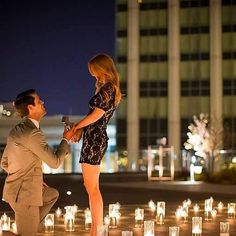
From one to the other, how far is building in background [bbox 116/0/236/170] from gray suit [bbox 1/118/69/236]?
58.9 m

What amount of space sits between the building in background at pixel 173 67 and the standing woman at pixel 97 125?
57.6 metres

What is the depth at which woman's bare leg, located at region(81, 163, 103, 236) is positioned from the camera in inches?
269

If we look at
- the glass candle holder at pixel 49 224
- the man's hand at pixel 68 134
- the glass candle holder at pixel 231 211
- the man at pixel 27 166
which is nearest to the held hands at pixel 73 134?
the man's hand at pixel 68 134

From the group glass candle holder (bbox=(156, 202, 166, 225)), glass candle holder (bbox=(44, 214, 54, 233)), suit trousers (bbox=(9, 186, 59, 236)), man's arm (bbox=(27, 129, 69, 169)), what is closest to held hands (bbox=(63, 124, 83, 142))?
man's arm (bbox=(27, 129, 69, 169))

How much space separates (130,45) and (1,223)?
57705 millimetres

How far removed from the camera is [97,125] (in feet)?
22.4

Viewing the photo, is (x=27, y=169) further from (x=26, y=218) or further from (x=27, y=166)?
(x=26, y=218)

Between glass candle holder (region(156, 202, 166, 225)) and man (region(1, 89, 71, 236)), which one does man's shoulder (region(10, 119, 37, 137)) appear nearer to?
man (region(1, 89, 71, 236))

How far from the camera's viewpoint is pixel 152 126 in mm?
65438

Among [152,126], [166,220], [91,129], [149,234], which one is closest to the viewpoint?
[91,129]

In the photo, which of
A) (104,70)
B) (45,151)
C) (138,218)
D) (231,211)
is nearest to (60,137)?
(231,211)

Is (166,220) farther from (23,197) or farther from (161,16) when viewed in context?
(161,16)

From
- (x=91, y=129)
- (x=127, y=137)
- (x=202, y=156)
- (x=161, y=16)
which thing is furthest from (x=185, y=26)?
(x=91, y=129)

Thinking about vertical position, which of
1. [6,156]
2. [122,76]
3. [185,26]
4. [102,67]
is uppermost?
[185,26]
